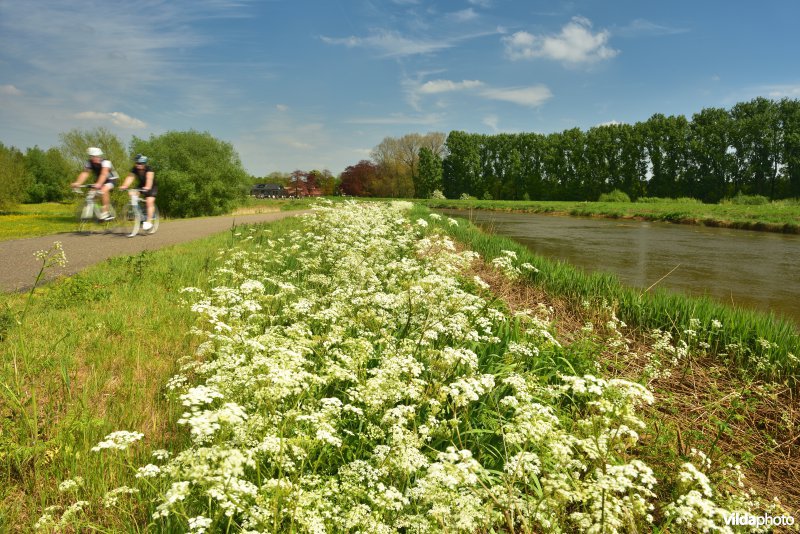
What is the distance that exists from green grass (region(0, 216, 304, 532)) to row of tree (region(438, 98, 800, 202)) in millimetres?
70751

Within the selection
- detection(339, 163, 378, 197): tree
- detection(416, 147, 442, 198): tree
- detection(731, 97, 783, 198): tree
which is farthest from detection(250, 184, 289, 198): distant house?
detection(731, 97, 783, 198): tree

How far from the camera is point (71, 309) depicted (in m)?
6.12

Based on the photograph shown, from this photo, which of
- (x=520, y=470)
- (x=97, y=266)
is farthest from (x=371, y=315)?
(x=97, y=266)

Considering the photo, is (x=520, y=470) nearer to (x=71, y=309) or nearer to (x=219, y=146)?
(x=71, y=309)

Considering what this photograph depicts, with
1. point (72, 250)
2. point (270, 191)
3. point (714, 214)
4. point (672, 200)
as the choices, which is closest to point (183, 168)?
point (72, 250)

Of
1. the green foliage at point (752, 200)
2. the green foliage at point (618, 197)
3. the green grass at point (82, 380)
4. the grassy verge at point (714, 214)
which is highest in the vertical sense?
the green foliage at point (618, 197)

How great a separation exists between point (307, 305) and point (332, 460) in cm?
167

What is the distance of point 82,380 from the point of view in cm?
430

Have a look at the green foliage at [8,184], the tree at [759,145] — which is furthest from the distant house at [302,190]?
the tree at [759,145]

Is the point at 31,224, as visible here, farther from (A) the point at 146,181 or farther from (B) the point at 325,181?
(B) the point at 325,181

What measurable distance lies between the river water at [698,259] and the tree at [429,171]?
6382 cm

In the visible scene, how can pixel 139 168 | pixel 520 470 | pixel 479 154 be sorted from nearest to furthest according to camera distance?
1. pixel 520 470
2. pixel 139 168
3. pixel 479 154

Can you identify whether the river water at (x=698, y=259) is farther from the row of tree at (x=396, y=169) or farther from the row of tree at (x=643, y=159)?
the row of tree at (x=396, y=169)

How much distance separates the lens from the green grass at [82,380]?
304cm
